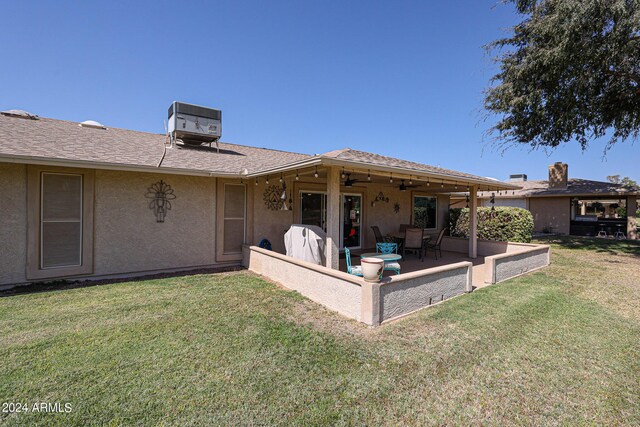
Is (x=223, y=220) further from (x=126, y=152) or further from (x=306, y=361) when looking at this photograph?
(x=306, y=361)

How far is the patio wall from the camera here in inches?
281

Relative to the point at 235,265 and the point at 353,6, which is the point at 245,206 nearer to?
the point at 235,265

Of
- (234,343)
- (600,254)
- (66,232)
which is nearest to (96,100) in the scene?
(66,232)

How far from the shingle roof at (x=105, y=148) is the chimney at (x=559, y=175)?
72.3 ft

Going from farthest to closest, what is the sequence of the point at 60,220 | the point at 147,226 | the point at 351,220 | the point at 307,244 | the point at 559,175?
the point at 559,175
the point at 351,220
the point at 147,226
the point at 307,244
the point at 60,220

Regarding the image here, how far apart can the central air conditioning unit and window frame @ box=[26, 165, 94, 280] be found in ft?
13.0

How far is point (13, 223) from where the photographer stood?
5945 millimetres

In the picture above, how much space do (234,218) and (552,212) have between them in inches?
874

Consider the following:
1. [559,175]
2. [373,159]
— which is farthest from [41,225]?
[559,175]

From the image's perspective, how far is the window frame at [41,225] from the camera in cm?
610

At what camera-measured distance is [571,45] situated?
10.3 meters

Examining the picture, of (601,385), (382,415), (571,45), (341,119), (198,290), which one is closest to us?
(382,415)

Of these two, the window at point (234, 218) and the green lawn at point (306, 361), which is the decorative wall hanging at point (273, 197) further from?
the green lawn at point (306, 361)

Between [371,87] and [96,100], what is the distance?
1297 centimetres
